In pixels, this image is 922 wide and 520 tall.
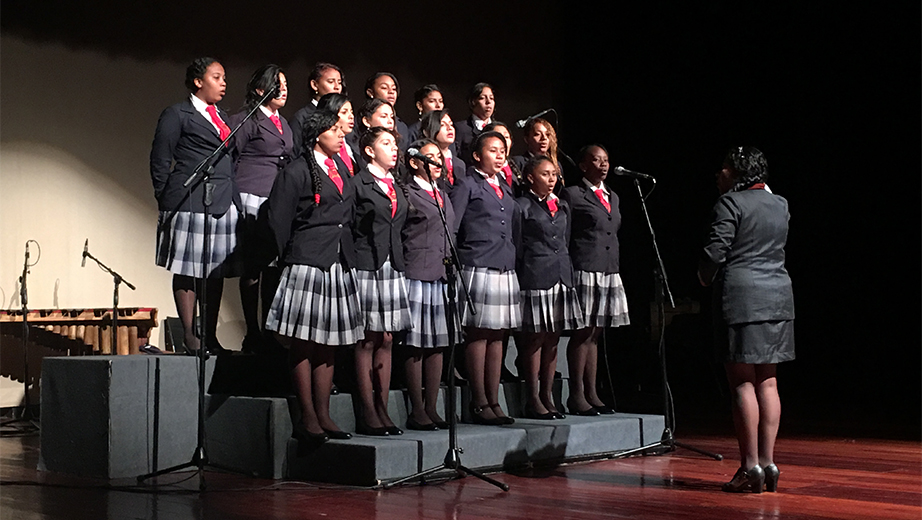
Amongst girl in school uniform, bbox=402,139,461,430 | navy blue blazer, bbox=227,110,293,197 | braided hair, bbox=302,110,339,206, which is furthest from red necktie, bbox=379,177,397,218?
navy blue blazer, bbox=227,110,293,197

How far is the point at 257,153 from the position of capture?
5195mm

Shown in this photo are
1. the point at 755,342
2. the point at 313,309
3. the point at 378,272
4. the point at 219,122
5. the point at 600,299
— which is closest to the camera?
the point at 755,342

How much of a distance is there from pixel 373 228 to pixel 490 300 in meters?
0.77

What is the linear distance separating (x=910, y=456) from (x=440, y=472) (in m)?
2.59

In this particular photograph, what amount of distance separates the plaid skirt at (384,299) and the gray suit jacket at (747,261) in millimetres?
1352

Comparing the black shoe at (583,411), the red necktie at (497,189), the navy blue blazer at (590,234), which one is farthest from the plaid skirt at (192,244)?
the black shoe at (583,411)

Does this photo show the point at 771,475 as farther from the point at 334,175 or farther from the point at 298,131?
the point at 298,131

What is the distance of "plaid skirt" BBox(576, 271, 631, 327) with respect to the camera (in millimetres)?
5711


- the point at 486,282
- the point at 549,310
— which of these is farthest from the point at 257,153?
the point at 549,310

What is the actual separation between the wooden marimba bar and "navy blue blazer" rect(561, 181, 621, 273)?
11.4 feet

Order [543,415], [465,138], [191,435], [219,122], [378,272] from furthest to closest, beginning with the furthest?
[465,138] → [543,415] → [219,122] → [191,435] → [378,272]

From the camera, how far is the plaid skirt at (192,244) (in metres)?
4.98

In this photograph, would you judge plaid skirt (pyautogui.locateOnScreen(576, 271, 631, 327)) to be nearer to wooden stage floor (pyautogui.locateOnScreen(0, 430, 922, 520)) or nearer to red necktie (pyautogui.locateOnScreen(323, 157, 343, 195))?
wooden stage floor (pyautogui.locateOnScreen(0, 430, 922, 520))

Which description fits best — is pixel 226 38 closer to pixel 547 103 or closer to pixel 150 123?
pixel 150 123
